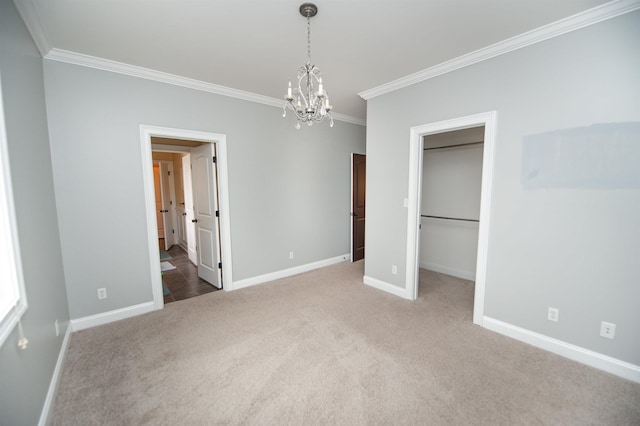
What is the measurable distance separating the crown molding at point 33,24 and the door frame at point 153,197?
2.90 ft

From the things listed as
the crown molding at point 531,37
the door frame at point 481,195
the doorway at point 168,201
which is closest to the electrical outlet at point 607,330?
the door frame at point 481,195

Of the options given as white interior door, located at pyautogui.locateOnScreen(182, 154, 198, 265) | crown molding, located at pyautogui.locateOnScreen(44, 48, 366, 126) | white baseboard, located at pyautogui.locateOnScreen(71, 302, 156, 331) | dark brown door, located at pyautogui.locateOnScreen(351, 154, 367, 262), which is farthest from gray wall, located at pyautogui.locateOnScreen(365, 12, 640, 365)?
white interior door, located at pyautogui.locateOnScreen(182, 154, 198, 265)

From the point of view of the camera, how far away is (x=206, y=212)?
12.6ft

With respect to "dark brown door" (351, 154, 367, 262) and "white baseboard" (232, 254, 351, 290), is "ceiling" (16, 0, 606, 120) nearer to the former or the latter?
"dark brown door" (351, 154, 367, 262)

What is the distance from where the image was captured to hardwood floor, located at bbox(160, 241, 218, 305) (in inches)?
141

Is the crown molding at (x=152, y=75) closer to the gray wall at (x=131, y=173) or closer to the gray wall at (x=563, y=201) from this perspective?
the gray wall at (x=131, y=173)

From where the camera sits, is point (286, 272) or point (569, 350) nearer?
point (569, 350)

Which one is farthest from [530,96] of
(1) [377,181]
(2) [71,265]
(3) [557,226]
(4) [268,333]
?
(2) [71,265]

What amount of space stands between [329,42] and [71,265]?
10.7 ft

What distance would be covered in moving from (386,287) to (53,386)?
330cm

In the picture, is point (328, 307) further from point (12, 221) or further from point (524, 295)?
point (12, 221)

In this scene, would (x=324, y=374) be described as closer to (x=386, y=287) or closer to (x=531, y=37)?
(x=386, y=287)

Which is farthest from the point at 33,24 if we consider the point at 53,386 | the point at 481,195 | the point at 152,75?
the point at 481,195

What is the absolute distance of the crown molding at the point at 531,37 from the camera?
1.86m
